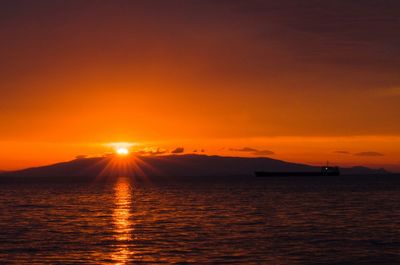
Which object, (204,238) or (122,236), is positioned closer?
(204,238)

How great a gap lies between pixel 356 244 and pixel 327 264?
10.9m

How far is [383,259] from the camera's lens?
141 feet

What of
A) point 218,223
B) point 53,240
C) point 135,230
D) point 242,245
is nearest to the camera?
point 242,245

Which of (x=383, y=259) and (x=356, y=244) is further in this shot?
(x=356, y=244)

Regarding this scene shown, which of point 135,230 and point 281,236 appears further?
A: point 135,230

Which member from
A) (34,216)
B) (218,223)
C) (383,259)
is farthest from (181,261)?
(34,216)

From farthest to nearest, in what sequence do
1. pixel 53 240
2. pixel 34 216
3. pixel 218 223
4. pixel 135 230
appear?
pixel 34 216, pixel 218 223, pixel 135 230, pixel 53 240

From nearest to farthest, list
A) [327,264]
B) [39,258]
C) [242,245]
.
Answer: [327,264], [39,258], [242,245]

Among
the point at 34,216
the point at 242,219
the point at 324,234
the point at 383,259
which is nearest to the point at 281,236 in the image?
the point at 324,234

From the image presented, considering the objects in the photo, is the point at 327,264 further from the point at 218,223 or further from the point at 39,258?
the point at 218,223

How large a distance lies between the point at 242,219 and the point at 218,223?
7215 mm

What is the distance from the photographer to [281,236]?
56.8m

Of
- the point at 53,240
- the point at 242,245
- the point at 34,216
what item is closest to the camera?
the point at 242,245

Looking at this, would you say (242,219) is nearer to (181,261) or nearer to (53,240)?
(53,240)
